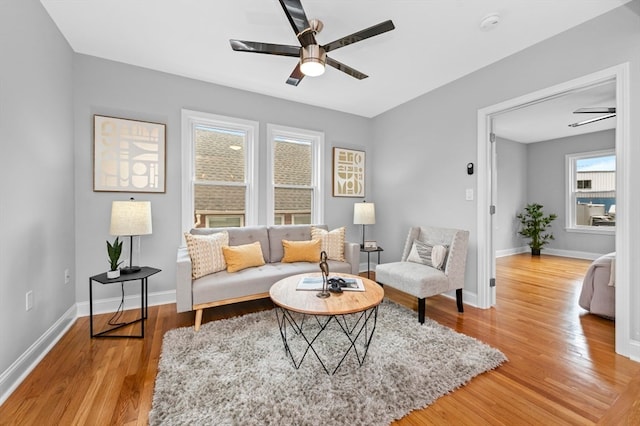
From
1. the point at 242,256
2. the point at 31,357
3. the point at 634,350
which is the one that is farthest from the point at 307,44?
the point at 634,350

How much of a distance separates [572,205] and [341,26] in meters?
6.82

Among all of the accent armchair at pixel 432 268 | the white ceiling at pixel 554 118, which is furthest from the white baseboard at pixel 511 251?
the accent armchair at pixel 432 268

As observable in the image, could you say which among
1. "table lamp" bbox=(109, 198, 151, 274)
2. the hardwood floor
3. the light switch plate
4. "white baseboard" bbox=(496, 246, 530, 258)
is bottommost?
the hardwood floor

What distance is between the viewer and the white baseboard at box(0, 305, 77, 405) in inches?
64.6

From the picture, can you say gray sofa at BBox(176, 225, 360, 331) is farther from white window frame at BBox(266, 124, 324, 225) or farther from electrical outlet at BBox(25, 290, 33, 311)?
electrical outlet at BBox(25, 290, 33, 311)

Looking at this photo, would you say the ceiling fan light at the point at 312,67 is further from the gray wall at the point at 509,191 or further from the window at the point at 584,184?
the window at the point at 584,184

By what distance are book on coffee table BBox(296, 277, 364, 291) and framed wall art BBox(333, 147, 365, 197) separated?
2223 mm

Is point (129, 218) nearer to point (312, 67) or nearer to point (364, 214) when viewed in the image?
point (312, 67)

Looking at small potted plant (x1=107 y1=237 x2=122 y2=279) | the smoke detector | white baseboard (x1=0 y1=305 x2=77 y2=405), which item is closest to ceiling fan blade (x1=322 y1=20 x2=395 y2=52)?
the smoke detector

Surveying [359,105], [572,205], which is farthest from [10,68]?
[572,205]

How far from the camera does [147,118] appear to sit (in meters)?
3.06

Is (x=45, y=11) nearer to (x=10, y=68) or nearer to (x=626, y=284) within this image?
(x=10, y=68)

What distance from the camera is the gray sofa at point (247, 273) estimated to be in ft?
7.96

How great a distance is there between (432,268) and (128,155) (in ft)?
11.7
